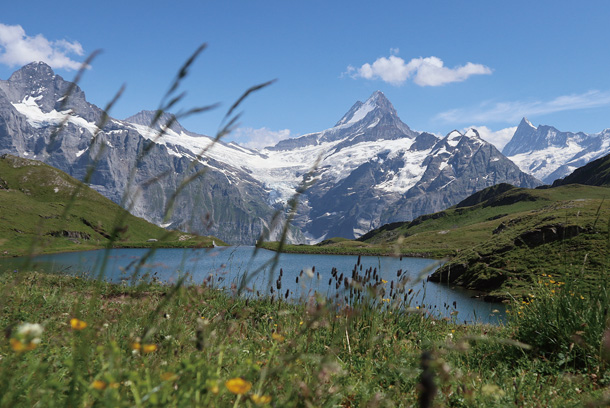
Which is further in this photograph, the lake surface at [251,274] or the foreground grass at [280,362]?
the lake surface at [251,274]

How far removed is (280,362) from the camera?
3.88m

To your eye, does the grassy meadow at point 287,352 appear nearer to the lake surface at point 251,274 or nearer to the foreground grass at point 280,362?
the foreground grass at point 280,362

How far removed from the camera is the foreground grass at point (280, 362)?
2.32m

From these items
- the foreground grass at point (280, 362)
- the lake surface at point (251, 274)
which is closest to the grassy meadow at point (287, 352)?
the foreground grass at point (280, 362)

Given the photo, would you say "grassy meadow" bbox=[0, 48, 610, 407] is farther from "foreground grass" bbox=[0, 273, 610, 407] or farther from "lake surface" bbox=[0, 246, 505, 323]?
"lake surface" bbox=[0, 246, 505, 323]

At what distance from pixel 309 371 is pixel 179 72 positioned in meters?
3.29

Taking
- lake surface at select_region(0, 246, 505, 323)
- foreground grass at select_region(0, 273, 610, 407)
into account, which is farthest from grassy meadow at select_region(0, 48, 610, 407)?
lake surface at select_region(0, 246, 505, 323)

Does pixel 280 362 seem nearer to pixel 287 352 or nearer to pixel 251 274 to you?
pixel 287 352

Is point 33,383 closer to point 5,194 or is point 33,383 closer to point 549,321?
point 549,321

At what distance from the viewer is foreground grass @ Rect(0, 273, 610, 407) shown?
2.32m

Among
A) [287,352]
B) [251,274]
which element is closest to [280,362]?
[287,352]

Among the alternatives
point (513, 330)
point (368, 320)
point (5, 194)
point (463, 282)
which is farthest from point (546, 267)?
point (5, 194)

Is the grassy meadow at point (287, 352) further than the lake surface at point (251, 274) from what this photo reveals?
No

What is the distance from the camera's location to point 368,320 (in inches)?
274
